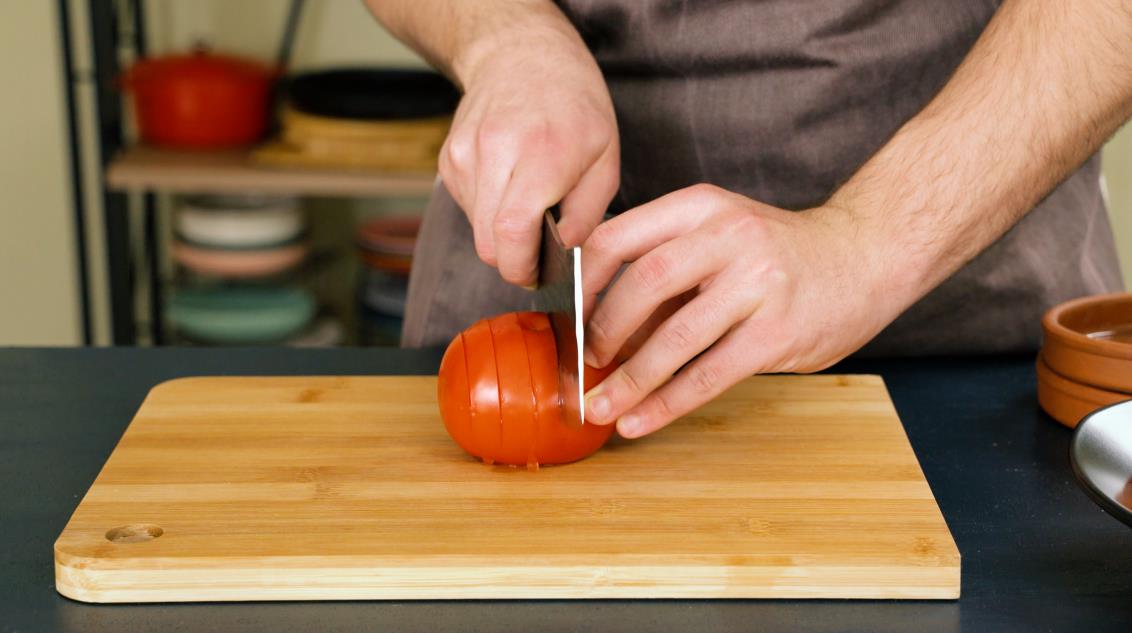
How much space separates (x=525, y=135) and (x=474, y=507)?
323 millimetres

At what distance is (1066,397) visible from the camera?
1110 mm

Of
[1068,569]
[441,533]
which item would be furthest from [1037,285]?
[441,533]

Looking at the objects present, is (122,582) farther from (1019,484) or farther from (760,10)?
(760,10)

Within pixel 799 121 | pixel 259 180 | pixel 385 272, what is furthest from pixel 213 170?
pixel 799 121

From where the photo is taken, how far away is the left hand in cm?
96

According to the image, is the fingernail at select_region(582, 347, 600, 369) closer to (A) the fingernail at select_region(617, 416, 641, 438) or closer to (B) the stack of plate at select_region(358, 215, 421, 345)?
(A) the fingernail at select_region(617, 416, 641, 438)

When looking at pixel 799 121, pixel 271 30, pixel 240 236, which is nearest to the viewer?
pixel 799 121

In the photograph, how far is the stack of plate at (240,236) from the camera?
2.73 meters

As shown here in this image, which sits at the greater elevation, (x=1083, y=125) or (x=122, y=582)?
(x=1083, y=125)

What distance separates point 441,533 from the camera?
2.97ft

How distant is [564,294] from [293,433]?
27 centimetres

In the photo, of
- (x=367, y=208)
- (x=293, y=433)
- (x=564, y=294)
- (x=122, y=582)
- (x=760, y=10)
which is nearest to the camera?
(x=122, y=582)

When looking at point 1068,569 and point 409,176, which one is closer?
point 1068,569

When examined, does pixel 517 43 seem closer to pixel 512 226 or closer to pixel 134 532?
pixel 512 226
